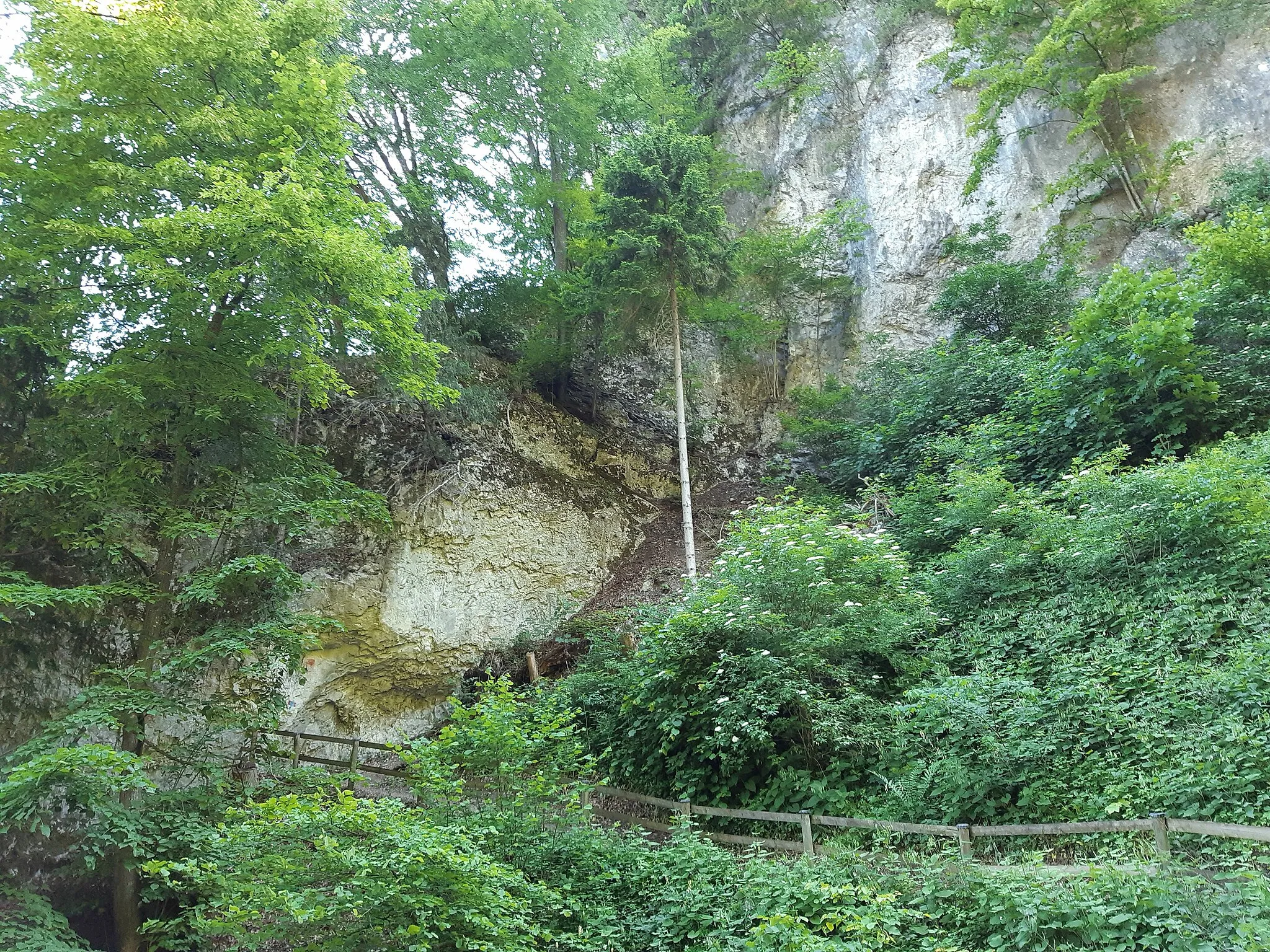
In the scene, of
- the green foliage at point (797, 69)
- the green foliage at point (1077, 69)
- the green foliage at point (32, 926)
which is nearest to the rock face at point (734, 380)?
the green foliage at point (797, 69)

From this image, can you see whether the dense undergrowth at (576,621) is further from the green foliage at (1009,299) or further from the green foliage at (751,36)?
the green foliage at (751,36)

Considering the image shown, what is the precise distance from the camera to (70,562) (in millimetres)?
9133

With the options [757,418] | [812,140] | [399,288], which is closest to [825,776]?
[399,288]

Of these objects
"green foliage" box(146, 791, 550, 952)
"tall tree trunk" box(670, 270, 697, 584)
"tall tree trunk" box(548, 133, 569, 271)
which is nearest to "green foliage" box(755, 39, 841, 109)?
"tall tree trunk" box(548, 133, 569, 271)

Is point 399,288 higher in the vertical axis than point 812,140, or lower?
lower

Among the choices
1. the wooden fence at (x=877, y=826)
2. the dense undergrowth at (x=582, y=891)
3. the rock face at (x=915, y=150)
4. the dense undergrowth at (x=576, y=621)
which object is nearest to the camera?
the dense undergrowth at (x=582, y=891)

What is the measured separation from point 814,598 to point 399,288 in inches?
257

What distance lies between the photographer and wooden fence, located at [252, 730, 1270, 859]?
5023 mm

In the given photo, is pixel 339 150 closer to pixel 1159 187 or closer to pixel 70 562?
pixel 70 562

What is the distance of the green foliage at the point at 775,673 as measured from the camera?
8.10 m

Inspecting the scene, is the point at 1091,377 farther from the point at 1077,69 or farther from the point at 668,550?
the point at 1077,69

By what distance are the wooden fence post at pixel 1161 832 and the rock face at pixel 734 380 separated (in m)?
11.2

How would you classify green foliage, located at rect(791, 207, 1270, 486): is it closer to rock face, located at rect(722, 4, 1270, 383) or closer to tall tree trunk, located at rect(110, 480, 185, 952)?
rock face, located at rect(722, 4, 1270, 383)

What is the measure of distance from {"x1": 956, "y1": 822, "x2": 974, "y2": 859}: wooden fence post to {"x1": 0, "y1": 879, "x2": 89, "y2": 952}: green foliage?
739 cm
